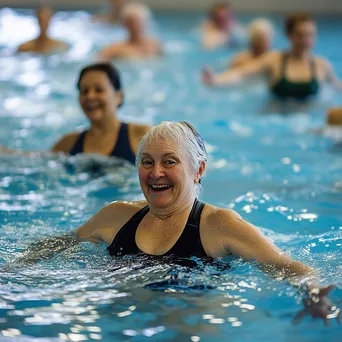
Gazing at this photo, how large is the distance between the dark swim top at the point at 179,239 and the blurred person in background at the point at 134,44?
285 inches

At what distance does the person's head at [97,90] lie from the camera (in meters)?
6.01

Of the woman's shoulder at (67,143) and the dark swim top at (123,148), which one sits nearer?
the dark swim top at (123,148)

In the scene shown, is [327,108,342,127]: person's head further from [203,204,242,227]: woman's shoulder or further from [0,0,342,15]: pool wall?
[0,0,342,15]: pool wall

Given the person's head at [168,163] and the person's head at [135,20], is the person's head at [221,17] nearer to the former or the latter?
the person's head at [135,20]

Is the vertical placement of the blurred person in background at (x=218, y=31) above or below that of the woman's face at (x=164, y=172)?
above

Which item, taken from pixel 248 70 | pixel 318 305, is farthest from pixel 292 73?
pixel 318 305

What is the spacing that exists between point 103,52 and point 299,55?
362 cm

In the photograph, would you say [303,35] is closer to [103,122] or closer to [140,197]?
[103,122]

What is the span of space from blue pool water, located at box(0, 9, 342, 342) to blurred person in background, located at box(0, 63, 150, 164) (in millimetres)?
105

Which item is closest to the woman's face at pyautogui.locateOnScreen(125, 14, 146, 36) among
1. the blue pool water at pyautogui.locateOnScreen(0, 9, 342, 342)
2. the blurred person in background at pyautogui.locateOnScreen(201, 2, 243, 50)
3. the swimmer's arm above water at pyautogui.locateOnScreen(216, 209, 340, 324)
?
the blue pool water at pyautogui.locateOnScreen(0, 9, 342, 342)

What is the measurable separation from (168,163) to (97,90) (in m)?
2.41

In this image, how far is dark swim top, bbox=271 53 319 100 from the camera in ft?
28.2

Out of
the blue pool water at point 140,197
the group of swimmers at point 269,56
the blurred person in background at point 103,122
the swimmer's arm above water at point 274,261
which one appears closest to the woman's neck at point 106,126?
the blurred person in background at point 103,122

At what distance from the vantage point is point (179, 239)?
3818 mm
